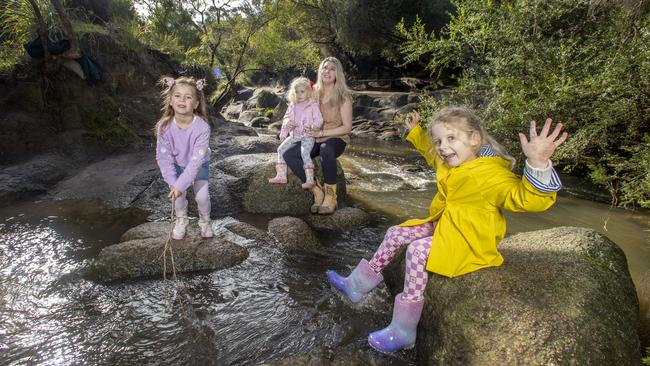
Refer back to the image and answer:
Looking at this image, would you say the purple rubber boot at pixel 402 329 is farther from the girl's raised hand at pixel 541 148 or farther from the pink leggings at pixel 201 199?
the pink leggings at pixel 201 199

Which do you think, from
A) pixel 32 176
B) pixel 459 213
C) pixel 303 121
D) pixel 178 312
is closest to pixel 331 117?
pixel 303 121

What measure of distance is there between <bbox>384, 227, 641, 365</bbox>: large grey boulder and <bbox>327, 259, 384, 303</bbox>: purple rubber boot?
0.55 m

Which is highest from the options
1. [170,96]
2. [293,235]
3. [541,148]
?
[170,96]

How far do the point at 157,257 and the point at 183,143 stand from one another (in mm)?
1216

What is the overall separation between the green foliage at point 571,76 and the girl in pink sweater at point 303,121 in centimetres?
381

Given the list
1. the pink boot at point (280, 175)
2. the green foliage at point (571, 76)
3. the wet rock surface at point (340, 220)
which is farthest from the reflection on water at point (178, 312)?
the green foliage at point (571, 76)

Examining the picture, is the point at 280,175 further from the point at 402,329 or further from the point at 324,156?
the point at 402,329

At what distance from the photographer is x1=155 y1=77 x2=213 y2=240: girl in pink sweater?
13.1 feet

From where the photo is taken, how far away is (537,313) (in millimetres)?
2266

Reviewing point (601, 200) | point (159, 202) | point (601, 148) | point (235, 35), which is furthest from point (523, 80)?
point (235, 35)

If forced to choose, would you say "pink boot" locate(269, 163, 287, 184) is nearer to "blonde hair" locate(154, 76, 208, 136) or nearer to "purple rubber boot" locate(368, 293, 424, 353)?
"blonde hair" locate(154, 76, 208, 136)

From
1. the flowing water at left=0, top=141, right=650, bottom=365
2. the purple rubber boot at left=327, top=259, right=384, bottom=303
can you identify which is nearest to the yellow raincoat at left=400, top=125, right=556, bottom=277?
the purple rubber boot at left=327, top=259, right=384, bottom=303

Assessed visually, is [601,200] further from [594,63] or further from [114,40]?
[114,40]

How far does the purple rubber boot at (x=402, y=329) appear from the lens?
2674 millimetres
